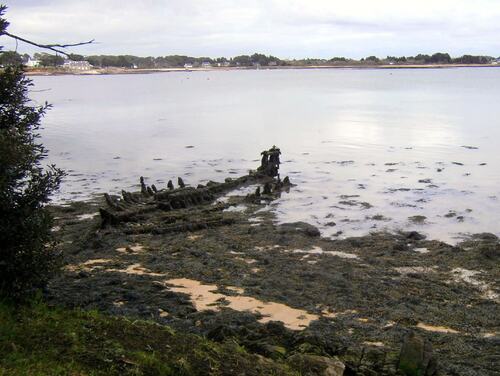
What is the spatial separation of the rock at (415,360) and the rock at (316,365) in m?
1.06

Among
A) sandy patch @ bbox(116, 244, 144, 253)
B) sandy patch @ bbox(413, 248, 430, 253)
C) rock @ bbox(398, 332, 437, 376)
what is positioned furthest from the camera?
sandy patch @ bbox(413, 248, 430, 253)

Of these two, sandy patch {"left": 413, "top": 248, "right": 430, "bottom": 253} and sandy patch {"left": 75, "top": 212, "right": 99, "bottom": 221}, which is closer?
sandy patch {"left": 413, "top": 248, "right": 430, "bottom": 253}

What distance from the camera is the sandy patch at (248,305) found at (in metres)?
11.3

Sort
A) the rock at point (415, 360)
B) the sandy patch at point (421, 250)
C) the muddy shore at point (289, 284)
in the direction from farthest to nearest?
1. the sandy patch at point (421, 250)
2. the muddy shore at point (289, 284)
3. the rock at point (415, 360)

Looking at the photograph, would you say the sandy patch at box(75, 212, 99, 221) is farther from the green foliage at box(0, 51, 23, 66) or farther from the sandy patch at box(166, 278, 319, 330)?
the green foliage at box(0, 51, 23, 66)

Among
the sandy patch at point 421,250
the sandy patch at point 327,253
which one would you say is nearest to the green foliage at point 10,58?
the sandy patch at point 327,253

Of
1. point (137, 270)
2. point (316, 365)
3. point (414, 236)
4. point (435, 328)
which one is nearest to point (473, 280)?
point (435, 328)

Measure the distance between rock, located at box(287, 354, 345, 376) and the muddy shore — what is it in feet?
1.25

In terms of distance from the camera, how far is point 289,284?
44.0ft

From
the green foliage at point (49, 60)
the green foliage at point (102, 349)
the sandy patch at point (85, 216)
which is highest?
the green foliage at point (49, 60)

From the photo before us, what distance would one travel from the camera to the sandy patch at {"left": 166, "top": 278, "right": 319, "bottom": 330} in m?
11.3

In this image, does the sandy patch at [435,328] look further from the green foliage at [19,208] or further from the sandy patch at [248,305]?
the green foliage at [19,208]

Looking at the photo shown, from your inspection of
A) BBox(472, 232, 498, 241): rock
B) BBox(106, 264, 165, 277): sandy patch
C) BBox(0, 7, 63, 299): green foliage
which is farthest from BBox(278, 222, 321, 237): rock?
BBox(0, 7, 63, 299): green foliage

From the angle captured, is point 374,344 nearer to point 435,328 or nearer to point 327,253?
point 435,328
